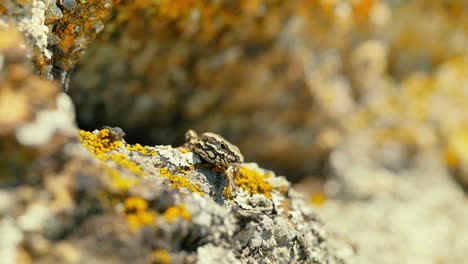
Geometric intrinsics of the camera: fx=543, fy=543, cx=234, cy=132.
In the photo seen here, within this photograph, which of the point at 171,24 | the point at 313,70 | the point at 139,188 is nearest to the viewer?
the point at 139,188

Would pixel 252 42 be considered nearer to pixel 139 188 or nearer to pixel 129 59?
pixel 129 59

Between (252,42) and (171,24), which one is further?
(252,42)

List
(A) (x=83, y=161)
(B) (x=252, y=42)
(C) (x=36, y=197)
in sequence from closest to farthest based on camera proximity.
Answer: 1. (C) (x=36, y=197)
2. (A) (x=83, y=161)
3. (B) (x=252, y=42)

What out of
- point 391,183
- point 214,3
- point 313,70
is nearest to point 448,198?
point 391,183

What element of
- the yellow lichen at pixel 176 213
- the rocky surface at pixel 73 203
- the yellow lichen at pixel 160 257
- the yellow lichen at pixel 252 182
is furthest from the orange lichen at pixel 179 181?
the yellow lichen at pixel 160 257

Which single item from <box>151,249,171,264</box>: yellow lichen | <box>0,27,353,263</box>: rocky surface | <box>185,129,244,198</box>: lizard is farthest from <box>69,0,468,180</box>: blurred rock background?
<box>151,249,171,264</box>: yellow lichen

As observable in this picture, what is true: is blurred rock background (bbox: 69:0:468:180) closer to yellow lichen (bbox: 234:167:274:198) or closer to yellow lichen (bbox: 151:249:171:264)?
yellow lichen (bbox: 234:167:274:198)

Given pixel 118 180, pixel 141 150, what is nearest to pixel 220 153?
pixel 141 150
